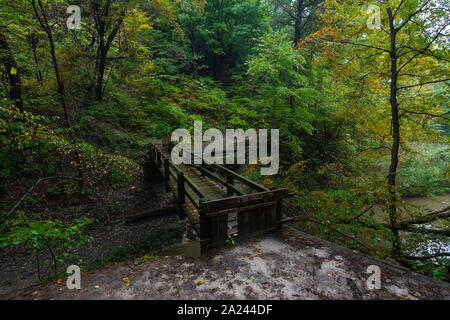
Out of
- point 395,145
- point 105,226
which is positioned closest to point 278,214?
point 395,145

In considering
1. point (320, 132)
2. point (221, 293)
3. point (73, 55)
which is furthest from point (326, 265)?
point (73, 55)

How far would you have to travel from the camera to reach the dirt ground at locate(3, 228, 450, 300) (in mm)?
2871

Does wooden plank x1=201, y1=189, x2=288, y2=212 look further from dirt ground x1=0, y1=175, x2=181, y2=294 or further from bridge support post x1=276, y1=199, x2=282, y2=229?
dirt ground x1=0, y1=175, x2=181, y2=294

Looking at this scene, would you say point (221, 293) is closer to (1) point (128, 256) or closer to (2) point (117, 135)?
(1) point (128, 256)

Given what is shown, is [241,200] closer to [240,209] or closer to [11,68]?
[240,209]

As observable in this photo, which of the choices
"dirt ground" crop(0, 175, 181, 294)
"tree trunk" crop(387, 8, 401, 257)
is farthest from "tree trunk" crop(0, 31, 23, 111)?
"tree trunk" crop(387, 8, 401, 257)

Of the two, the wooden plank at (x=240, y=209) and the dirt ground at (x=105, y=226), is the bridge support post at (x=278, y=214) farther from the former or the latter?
the dirt ground at (x=105, y=226)

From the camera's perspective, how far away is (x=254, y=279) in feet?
10.5

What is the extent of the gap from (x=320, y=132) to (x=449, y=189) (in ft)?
38.6

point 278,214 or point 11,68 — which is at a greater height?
point 11,68

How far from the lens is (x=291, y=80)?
34.4 ft

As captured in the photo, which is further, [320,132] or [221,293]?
[320,132]

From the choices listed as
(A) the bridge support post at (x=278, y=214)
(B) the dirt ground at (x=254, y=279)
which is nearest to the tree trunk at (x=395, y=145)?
(B) the dirt ground at (x=254, y=279)

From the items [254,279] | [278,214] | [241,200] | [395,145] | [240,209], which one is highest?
[395,145]
